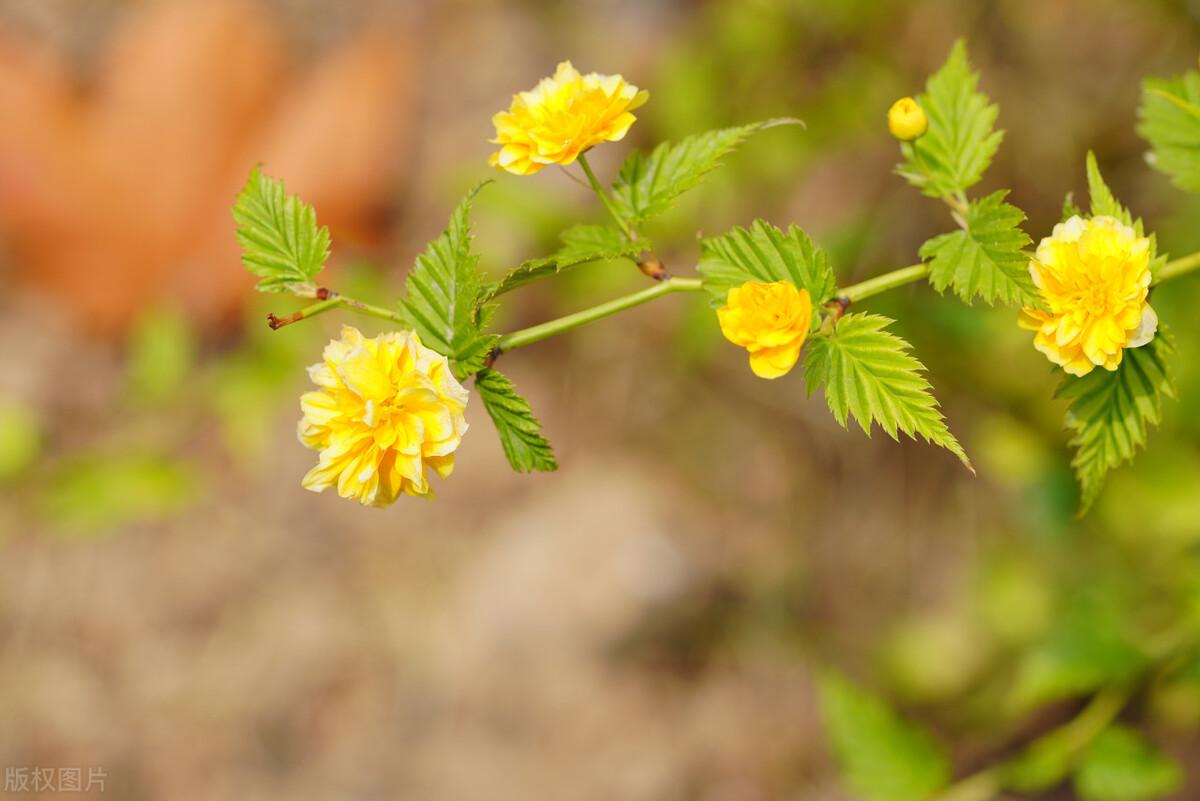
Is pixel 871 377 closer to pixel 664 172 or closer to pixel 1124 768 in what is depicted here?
pixel 664 172

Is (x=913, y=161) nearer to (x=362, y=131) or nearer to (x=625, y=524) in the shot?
(x=625, y=524)

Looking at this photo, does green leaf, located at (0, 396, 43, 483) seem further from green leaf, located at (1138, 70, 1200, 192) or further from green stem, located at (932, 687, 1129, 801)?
green leaf, located at (1138, 70, 1200, 192)

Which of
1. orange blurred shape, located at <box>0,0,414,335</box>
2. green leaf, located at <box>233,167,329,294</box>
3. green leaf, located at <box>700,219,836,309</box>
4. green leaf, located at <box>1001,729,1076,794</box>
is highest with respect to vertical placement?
orange blurred shape, located at <box>0,0,414,335</box>

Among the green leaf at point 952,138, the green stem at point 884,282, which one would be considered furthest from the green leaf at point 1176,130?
the green stem at point 884,282

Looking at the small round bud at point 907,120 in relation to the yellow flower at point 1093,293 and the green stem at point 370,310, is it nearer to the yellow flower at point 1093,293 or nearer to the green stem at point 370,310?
the yellow flower at point 1093,293

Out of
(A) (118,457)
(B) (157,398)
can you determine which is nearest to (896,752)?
(B) (157,398)

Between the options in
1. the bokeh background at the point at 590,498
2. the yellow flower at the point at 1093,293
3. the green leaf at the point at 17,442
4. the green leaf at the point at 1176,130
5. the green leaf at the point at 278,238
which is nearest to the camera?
the yellow flower at the point at 1093,293

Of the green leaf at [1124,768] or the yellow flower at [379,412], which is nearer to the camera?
the yellow flower at [379,412]

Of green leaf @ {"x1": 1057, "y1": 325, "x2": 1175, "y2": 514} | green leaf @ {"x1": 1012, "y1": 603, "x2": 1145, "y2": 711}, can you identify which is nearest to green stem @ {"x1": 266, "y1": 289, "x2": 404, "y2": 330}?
green leaf @ {"x1": 1057, "y1": 325, "x2": 1175, "y2": 514}
